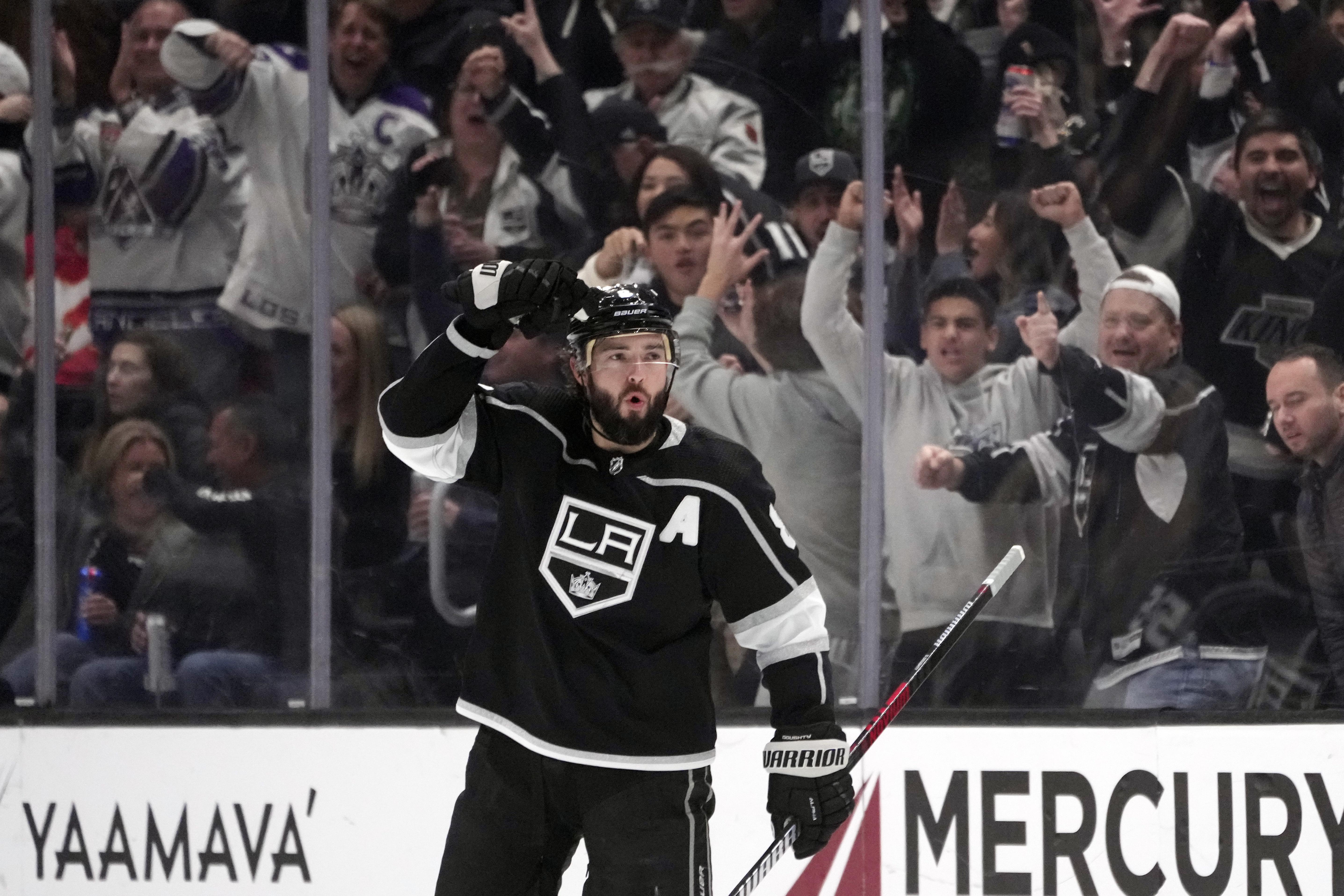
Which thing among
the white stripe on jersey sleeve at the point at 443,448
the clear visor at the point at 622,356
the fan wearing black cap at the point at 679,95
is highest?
the fan wearing black cap at the point at 679,95

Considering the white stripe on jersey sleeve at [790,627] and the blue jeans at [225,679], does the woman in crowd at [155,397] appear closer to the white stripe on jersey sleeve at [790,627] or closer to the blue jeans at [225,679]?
the blue jeans at [225,679]

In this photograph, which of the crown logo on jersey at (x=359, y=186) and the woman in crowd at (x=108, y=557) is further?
the woman in crowd at (x=108, y=557)

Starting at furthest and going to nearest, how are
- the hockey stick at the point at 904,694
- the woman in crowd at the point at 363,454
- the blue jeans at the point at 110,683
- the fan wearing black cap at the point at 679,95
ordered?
the blue jeans at the point at 110,683, the woman in crowd at the point at 363,454, the fan wearing black cap at the point at 679,95, the hockey stick at the point at 904,694

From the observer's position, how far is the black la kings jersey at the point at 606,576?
2.23 meters

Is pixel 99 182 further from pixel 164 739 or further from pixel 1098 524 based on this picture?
pixel 1098 524

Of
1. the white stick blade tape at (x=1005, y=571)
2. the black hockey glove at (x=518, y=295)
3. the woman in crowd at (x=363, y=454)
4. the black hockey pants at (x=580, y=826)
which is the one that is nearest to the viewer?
the black hockey glove at (x=518, y=295)

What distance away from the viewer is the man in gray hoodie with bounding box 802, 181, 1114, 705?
10.9ft

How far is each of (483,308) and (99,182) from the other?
78.9 inches

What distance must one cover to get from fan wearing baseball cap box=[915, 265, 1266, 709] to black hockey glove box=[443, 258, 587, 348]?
57.8 inches

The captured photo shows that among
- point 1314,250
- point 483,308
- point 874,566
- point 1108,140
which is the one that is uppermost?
point 1108,140

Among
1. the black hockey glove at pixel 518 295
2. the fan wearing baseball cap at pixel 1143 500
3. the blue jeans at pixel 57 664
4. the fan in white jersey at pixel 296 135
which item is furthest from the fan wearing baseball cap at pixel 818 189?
the blue jeans at pixel 57 664

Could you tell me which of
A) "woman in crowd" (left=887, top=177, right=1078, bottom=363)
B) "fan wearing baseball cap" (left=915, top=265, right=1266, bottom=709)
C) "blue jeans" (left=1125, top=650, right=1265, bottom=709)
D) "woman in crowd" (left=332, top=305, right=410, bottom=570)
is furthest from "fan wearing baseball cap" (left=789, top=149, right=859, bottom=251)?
"blue jeans" (left=1125, top=650, right=1265, bottom=709)

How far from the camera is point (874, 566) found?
3379mm

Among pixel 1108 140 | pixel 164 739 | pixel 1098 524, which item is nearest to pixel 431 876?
pixel 164 739
